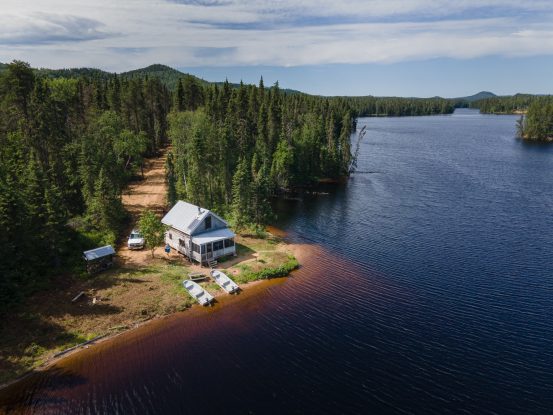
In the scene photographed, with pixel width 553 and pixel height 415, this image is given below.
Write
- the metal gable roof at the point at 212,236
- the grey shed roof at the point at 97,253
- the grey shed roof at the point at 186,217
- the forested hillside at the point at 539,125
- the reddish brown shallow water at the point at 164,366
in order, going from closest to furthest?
the reddish brown shallow water at the point at 164,366 → the grey shed roof at the point at 97,253 → the metal gable roof at the point at 212,236 → the grey shed roof at the point at 186,217 → the forested hillside at the point at 539,125

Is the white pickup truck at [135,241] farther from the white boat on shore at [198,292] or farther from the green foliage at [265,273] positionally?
the green foliage at [265,273]

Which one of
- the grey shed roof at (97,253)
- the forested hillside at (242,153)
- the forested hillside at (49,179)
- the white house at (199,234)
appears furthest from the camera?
the forested hillside at (242,153)

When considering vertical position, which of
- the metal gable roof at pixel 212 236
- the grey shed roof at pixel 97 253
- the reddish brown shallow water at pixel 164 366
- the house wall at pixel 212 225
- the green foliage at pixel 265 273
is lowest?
the reddish brown shallow water at pixel 164 366

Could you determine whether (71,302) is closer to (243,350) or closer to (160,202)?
(243,350)

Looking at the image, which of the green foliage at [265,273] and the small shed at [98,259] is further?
the green foliage at [265,273]

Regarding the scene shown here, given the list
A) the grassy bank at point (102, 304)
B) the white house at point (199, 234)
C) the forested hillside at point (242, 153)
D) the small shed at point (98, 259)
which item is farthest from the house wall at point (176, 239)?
the forested hillside at point (242, 153)

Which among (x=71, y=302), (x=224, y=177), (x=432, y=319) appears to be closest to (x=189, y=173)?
(x=224, y=177)

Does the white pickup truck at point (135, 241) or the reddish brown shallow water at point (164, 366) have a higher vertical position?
the white pickup truck at point (135, 241)
